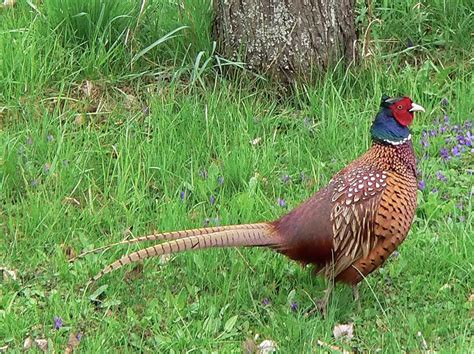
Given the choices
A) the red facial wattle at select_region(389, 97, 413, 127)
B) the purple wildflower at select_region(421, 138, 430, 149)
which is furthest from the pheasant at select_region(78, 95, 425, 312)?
the purple wildflower at select_region(421, 138, 430, 149)

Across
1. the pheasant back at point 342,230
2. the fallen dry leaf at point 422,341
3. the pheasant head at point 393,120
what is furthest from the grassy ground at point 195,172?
the pheasant head at point 393,120

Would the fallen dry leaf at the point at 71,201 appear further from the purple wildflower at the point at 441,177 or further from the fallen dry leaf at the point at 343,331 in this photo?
the purple wildflower at the point at 441,177

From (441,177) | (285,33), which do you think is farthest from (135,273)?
(285,33)

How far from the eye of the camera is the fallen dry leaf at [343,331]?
137 inches

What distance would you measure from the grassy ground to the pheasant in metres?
0.19

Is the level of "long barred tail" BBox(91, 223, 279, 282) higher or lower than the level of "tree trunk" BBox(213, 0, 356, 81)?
lower

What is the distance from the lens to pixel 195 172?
13.9 feet

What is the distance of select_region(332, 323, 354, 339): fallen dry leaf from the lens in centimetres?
349

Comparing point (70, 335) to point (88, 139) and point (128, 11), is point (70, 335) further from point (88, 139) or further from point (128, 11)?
point (128, 11)

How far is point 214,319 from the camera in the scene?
351 centimetres

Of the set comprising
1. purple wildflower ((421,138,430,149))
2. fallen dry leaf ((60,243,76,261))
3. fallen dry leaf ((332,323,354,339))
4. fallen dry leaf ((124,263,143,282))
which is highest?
purple wildflower ((421,138,430,149))

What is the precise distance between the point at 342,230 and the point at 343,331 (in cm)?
36

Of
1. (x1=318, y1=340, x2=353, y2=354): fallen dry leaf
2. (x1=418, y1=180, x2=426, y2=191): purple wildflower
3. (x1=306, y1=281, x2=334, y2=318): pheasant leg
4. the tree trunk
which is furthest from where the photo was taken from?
the tree trunk

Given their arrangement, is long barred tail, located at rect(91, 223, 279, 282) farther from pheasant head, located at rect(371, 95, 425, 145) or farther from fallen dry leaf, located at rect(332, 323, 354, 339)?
pheasant head, located at rect(371, 95, 425, 145)
